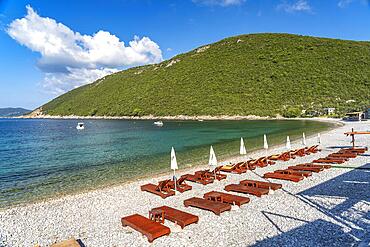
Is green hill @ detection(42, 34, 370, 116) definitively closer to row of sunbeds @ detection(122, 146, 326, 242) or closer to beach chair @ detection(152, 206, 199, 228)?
row of sunbeds @ detection(122, 146, 326, 242)

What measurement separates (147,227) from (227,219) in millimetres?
2395

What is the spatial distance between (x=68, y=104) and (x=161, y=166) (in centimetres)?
17001

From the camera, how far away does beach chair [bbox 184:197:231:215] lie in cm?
891

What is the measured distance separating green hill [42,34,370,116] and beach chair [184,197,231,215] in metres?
74.7

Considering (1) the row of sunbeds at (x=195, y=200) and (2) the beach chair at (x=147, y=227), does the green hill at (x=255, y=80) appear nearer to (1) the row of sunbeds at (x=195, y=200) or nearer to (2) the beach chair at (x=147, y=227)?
(1) the row of sunbeds at (x=195, y=200)

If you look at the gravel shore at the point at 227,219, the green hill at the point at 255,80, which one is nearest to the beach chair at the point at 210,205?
the gravel shore at the point at 227,219

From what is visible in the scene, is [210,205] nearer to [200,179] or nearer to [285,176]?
[200,179]

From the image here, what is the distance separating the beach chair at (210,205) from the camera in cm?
891

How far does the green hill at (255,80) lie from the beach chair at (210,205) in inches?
2939

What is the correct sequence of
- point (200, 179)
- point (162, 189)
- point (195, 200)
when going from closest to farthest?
point (195, 200) → point (162, 189) → point (200, 179)

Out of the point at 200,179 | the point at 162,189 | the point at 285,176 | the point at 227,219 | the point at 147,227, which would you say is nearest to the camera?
the point at 147,227

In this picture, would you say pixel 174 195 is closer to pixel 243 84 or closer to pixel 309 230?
pixel 309 230

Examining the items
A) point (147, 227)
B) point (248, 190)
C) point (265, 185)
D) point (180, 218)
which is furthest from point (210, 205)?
point (265, 185)

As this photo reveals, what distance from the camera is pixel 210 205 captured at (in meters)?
9.30
